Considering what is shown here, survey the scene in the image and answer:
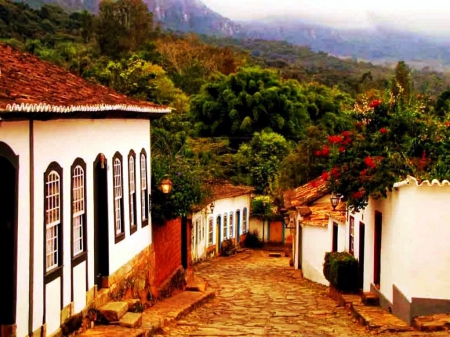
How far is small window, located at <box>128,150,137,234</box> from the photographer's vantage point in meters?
16.3

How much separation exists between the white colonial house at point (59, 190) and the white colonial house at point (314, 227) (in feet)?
29.2

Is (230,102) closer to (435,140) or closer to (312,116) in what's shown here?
(312,116)

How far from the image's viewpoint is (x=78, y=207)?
12.6 meters

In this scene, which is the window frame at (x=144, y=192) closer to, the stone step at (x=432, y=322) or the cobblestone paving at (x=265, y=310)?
the cobblestone paving at (x=265, y=310)

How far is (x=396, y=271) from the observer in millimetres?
15047

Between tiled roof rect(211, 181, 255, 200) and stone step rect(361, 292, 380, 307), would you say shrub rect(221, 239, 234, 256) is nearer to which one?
tiled roof rect(211, 181, 255, 200)

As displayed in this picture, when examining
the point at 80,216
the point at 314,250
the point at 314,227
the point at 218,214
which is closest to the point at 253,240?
the point at 218,214

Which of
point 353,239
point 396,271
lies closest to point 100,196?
point 396,271

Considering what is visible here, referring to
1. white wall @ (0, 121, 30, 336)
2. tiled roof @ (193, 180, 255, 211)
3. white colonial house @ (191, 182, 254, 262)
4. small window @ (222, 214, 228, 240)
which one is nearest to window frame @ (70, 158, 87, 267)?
white wall @ (0, 121, 30, 336)

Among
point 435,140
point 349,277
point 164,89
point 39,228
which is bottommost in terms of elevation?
point 349,277

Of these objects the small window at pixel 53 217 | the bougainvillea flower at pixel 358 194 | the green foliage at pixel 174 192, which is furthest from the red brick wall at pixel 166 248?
the small window at pixel 53 217

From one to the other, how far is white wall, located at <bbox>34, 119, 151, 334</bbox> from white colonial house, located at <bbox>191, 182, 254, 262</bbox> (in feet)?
46.3

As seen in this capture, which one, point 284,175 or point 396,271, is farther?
point 284,175

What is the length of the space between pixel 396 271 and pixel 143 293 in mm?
5551
